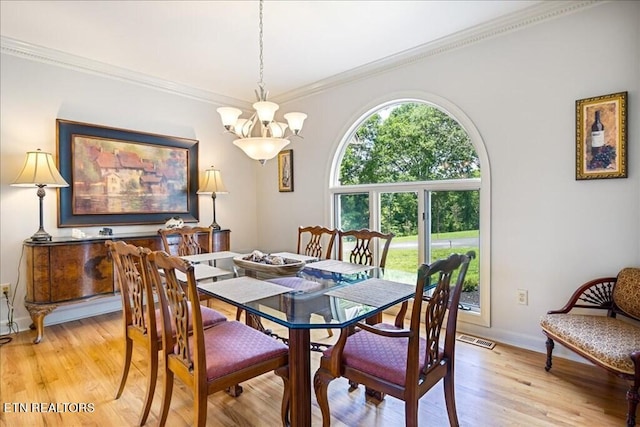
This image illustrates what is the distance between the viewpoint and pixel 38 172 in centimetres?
286

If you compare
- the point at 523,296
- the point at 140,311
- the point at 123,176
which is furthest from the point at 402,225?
the point at 123,176

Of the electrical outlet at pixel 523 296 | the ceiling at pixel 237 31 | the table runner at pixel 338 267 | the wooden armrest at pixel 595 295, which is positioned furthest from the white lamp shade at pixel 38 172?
the wooden armrest at pixel 595 295

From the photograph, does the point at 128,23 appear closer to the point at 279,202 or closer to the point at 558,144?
the point at 279,202

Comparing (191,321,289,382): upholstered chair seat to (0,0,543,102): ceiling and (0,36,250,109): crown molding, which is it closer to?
(0,0,543,102): ceiling

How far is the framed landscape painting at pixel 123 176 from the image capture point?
10.8ft

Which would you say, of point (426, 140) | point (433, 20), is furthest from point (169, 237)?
point (433, 20)

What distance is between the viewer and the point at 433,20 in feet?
8.67

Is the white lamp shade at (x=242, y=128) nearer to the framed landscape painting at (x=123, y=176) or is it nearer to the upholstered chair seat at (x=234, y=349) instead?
the upholstered chair seat at (x=234, y=349)

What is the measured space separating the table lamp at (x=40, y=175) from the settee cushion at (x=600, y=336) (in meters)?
3.99

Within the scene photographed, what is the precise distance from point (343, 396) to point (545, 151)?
2.25 meters

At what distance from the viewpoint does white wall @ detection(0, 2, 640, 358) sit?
228cm

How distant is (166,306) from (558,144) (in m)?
2.78

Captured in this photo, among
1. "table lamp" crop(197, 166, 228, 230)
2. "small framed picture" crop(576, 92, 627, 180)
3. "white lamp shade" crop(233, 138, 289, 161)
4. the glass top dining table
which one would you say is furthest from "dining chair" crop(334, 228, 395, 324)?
"table lamp" crop(197, 166, 228, 230)

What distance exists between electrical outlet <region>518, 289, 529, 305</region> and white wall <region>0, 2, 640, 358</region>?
34 mm
